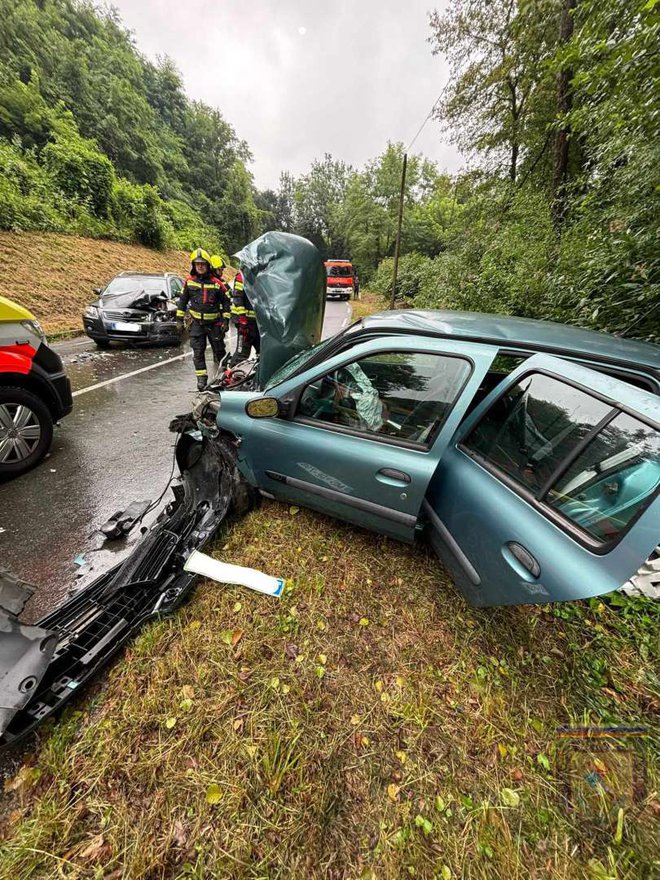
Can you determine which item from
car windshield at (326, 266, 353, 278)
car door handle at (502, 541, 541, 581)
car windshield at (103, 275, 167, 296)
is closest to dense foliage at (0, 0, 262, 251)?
car windshield at (103, 275, 167, 296)

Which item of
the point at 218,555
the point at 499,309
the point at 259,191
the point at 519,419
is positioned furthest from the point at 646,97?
the point at 259,191

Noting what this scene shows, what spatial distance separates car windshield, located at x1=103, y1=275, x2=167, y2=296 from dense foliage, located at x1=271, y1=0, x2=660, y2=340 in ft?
22.9

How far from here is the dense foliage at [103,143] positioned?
41.7ft

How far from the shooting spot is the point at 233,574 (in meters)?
2.04

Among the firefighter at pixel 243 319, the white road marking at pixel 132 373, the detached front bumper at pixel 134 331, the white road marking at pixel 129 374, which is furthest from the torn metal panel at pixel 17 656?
the detached front bumper at pixel 134 331

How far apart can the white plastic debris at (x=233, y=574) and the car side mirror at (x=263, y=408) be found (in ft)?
3.20

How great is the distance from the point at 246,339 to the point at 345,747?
195 inches

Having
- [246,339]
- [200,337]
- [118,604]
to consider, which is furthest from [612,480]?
[200,337]

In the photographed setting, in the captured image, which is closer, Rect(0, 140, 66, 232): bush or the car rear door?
the car rear door

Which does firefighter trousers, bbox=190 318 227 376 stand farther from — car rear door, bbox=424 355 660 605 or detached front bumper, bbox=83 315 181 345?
car rear door, bbox=424 355 660 605

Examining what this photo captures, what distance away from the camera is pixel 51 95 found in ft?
56.1

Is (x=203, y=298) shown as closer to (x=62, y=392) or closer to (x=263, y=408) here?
(x=62, y=392)

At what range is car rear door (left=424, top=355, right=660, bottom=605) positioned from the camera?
1.16m

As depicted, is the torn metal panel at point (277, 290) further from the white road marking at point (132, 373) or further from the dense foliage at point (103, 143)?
the dense foliage at point (103, 143)
